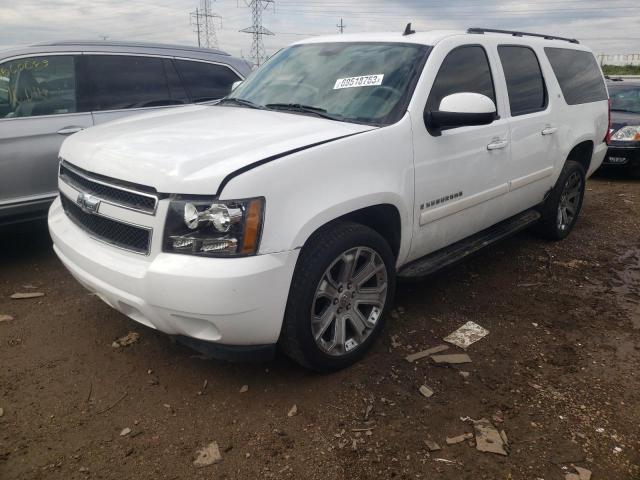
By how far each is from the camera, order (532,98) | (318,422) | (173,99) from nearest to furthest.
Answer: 1. (318,422)
2. (532,98)
3. (173,99)

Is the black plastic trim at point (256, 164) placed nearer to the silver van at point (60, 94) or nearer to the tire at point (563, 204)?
the silver van at point (60, 94)

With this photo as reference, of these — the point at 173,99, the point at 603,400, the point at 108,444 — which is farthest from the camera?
the point at 173,99

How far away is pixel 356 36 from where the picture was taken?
373 centimetres

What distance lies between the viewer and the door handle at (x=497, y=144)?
3.65m

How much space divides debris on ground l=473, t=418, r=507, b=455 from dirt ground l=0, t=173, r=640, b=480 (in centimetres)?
4

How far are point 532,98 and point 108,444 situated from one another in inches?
155

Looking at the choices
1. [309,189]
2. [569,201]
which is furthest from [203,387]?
[569,201]

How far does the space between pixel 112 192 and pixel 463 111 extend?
78.3 inches

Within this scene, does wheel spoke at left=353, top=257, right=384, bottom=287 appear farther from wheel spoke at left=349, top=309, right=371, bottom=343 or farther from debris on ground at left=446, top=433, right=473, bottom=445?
debris on ground at left=446, top=433, right=473, bottom=445

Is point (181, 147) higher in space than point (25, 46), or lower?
lower

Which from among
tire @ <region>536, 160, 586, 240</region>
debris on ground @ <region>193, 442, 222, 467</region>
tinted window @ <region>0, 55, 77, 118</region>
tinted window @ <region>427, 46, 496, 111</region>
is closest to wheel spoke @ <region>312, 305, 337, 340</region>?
debris on ground @ <region>193, 442, 222, 467</region>

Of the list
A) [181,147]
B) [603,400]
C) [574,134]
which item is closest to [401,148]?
[181,147]

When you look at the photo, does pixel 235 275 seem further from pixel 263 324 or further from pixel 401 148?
→ pixel 401 148

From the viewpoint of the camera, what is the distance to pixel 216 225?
227 cm
